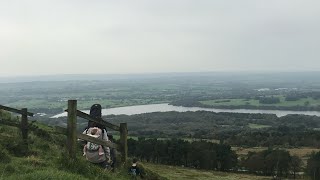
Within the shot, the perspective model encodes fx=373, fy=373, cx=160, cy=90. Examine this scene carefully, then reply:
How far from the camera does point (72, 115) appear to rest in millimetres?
9875

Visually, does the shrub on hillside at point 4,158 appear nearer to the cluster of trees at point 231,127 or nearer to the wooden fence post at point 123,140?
the wooden fence post at point 123,140

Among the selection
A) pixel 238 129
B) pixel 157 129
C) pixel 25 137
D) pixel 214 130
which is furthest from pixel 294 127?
pixel 25 137

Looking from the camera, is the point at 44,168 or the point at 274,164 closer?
the point at 44,168

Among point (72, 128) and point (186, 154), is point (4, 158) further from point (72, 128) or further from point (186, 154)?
point (186, 154)

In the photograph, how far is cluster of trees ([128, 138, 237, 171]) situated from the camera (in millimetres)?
81250

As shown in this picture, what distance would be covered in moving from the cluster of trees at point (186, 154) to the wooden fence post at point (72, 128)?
71.7 m

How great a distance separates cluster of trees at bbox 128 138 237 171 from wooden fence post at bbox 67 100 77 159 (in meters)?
71.7

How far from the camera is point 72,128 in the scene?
996 cm

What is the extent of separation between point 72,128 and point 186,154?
74.9 meters

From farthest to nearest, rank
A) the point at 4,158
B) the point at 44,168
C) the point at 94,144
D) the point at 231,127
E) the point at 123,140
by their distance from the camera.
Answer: the point at 231,127 < the point at 123,140 < the point at 94,144 < the point at 4,158 < the point at 44,168

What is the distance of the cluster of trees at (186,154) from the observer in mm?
81250

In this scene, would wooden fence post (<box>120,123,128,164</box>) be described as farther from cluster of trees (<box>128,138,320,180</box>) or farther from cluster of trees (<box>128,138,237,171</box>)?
cluster of trees (<box>128,138,237,171</box>)

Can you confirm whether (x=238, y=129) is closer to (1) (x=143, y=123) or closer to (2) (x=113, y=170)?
(1) (x=143, y=123)

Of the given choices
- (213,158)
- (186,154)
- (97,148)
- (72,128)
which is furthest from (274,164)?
(72,128)
